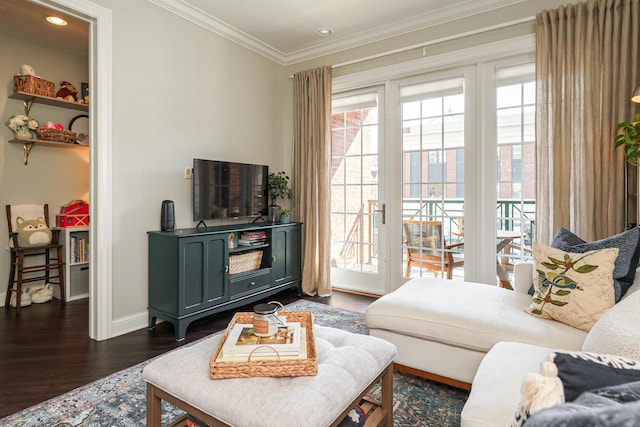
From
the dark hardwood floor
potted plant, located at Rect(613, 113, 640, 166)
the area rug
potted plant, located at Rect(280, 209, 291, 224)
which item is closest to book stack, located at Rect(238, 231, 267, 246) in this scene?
potted plant, located at Rect(280, 209, 291, 224)

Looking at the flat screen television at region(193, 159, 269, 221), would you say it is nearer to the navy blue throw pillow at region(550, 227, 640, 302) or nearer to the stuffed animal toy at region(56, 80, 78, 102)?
the stuffed animal toy at region(56, 80, 78, 102)

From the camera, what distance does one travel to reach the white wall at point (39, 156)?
11.2 feet

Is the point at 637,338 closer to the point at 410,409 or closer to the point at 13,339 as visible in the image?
the point at 410,409

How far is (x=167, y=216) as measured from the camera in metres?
2.88

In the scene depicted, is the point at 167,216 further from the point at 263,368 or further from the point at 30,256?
the point at 263,368

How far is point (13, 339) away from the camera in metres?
2.55

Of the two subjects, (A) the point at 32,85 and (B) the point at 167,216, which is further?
(A) the point at 32,85

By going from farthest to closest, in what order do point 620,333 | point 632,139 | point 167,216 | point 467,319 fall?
point 167,216, point 632,139, point 467,319, point 620,333

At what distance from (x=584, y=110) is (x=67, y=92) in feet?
15.8

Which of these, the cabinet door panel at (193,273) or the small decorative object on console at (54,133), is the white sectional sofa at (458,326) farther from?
the small decorative object on console at (54,133)

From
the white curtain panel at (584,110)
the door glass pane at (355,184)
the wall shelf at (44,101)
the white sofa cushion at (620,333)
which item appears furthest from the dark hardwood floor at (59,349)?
the white sofa cushion at (620,333)

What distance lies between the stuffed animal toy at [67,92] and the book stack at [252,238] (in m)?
2.39

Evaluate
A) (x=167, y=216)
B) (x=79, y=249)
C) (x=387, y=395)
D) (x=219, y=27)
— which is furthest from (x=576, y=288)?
(x=79, y=249)

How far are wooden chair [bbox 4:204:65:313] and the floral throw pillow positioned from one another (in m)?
4.14
